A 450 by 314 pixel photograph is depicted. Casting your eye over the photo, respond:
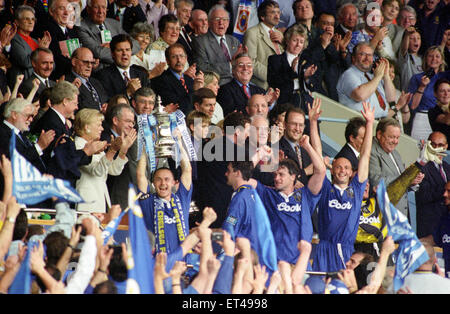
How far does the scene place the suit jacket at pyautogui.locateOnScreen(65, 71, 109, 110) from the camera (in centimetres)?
944

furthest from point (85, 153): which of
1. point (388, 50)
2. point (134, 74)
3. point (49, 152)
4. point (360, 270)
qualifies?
point (388, 50)

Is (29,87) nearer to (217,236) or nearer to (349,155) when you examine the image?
(217,236)

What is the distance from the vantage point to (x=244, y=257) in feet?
28.3

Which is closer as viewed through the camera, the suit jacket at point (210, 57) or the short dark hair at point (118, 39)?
the short dark hair at point (118, 39)

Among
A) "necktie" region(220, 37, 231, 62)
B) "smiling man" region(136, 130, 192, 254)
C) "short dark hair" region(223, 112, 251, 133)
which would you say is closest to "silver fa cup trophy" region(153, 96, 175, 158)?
"smiling man" region(136, 130, 192, 254)

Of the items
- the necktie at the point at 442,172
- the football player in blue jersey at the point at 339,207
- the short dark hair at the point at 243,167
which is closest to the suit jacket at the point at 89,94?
the short dark hair at the point at 243,167

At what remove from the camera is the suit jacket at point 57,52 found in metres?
9.68

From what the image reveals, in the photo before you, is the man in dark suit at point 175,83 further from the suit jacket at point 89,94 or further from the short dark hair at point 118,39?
the suit jacket at point 89,94

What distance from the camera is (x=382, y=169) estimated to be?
10148mm

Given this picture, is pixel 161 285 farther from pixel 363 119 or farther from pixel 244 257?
pixel 363 119

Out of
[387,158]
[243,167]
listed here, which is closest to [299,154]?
[243,167]

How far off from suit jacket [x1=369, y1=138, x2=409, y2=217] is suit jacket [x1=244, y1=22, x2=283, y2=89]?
1.37 metres

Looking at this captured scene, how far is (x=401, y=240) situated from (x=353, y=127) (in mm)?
1355

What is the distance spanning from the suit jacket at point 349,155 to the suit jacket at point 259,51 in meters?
1.24
